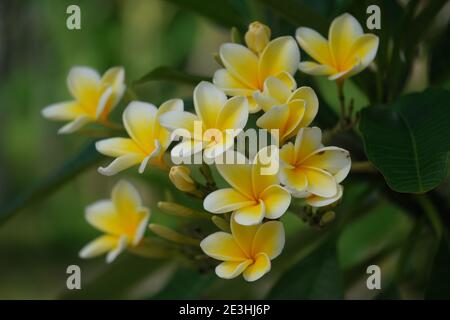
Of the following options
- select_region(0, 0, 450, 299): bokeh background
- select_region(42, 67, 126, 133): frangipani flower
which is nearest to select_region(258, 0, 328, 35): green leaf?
select_region(0, 0, 450, 299): bokeh background

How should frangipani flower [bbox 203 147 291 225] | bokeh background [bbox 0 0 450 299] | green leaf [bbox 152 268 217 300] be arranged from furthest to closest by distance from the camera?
bokeh background [bbox 0 0 450 299] → green leaf [bbox 152 268 217 300] → frangipani flower [bbox 203 147 291 225]

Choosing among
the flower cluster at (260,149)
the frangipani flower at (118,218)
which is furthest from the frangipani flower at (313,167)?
the frangipani flower at (118,218)

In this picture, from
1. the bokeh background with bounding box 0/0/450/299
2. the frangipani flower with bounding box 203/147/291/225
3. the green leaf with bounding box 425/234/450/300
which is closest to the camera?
the frangipani flower with bounding box 203/147/291/225

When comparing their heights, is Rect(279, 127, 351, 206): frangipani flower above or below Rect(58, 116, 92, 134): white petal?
below

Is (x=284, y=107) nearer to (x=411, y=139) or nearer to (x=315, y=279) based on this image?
(x=411, y=139)

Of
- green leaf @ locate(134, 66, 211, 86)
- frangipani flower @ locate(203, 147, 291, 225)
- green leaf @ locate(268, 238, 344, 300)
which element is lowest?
green leaf @ locate(268, 238, 344, 300)

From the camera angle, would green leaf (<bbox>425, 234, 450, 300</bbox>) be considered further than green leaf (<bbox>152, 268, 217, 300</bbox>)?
No

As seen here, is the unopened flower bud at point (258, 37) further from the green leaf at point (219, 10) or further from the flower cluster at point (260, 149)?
the green leaf at point (219, 10)

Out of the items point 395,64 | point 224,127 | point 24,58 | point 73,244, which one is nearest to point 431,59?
point 395,64

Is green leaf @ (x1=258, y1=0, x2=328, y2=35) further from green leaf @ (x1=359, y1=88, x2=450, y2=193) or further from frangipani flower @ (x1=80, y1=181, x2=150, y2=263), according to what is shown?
frangipani flower @ (x1=80, y1=181, x2=150, y2=263)

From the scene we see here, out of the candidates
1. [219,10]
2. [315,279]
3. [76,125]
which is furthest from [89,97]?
[315,279]
